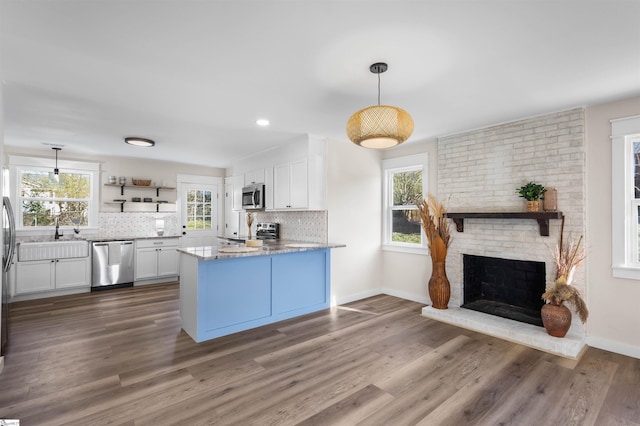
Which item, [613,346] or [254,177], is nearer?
[613,346]

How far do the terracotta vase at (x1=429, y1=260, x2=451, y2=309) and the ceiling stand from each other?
6.35 feet

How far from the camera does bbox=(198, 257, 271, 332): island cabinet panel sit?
11.1ft

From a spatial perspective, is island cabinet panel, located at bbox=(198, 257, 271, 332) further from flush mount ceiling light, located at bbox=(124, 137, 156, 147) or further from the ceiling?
flush mount ceiling light, located at bbox=(124, 137, 156, 147)

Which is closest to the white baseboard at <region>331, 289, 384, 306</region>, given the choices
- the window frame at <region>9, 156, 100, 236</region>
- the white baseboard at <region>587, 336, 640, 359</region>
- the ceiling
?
the ceiling

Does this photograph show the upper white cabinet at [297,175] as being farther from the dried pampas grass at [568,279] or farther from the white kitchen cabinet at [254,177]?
the dried pampas grass at [568,279]

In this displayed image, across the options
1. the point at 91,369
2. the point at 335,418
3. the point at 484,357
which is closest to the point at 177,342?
the point at 91,369

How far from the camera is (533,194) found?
11.4ft

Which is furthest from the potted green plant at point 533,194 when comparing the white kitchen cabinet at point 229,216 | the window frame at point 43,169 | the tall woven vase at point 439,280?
the window frame at point 43,169

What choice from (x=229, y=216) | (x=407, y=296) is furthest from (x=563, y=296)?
(x=229, y=216)

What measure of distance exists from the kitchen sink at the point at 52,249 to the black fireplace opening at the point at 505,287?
619 centimetres

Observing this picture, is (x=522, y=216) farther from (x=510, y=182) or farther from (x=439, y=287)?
(x=439, y=287)

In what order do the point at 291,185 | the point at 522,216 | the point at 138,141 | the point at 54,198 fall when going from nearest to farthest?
the point at 522,216
the point at 138,141
the point at 291,185
the point at 54,198

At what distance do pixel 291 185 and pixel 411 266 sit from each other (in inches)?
90.4

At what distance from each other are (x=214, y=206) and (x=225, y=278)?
4310 mm
